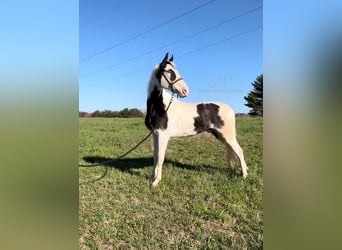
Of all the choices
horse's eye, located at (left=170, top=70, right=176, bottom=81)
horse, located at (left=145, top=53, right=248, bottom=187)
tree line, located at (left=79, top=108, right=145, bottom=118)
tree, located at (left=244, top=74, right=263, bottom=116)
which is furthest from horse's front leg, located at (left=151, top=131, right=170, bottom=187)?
tree, located at (left=244, top=74, right=263, bottom=116)

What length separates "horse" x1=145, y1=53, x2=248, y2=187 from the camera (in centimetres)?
153

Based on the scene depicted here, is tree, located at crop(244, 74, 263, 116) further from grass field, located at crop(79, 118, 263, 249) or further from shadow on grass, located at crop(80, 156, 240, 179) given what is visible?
shadow on grass, located at crop(80, 156, 240, 179)

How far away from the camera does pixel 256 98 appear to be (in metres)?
1.36

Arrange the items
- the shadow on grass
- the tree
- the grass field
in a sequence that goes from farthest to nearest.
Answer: the shadow on grass
the grass field
the tree

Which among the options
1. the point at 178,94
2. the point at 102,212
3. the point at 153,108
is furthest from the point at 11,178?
the point at 178,94

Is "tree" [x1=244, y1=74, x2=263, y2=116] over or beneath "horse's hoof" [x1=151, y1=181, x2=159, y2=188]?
over

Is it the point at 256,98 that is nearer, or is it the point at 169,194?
the point at 256,98

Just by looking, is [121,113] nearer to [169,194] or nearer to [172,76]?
[172,76]

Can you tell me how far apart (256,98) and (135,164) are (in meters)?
0.75

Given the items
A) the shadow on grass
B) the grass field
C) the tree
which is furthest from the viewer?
the shadow on grass

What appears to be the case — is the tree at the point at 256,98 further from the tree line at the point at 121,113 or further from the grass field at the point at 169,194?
the tree line at the point at 121,113

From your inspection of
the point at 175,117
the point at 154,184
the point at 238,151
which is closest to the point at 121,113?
the point at 175,117

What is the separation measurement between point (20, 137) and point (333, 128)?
118 cm

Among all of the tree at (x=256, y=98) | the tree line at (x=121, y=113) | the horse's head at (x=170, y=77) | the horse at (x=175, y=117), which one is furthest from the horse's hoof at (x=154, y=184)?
the tree at (x=256, y=98)
